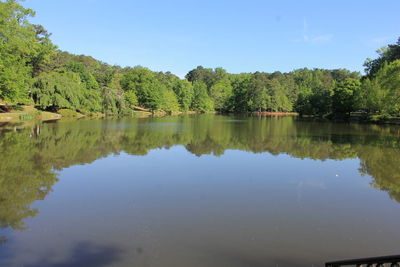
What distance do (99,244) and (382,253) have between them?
4.76 m

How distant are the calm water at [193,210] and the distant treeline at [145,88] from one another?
28.0 m

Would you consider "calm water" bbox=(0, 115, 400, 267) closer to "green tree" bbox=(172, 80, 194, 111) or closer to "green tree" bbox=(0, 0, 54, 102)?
"green tree" bbox=(0, 0, 54, 102)

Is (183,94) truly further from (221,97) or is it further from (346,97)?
(346,97)

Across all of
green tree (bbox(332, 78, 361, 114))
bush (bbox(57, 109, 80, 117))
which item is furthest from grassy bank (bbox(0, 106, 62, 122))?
green tree (bbox(332, 78, 361, 114))

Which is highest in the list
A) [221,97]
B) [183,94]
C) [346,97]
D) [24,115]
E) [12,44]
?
[12,44]

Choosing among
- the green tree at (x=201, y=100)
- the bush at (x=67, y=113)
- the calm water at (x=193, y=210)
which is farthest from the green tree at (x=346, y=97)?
→ the calm water at (x=193, y=210)

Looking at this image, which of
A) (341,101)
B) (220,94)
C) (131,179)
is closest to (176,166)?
(131,179)

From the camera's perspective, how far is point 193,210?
7.22m

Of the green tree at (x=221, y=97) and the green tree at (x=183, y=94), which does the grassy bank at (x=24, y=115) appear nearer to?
the green tree at (x=183, y=94)

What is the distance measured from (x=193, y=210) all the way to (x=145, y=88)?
71.1 meters

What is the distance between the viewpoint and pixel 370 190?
9.31 meters

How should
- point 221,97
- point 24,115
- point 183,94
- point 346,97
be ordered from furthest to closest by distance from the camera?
point 221,97 → point 183,94 → point 346,97 → point 24,115

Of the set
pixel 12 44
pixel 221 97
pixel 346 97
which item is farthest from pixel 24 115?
pixel 221 97

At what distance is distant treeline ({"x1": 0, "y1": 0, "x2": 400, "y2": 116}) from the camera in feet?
120
